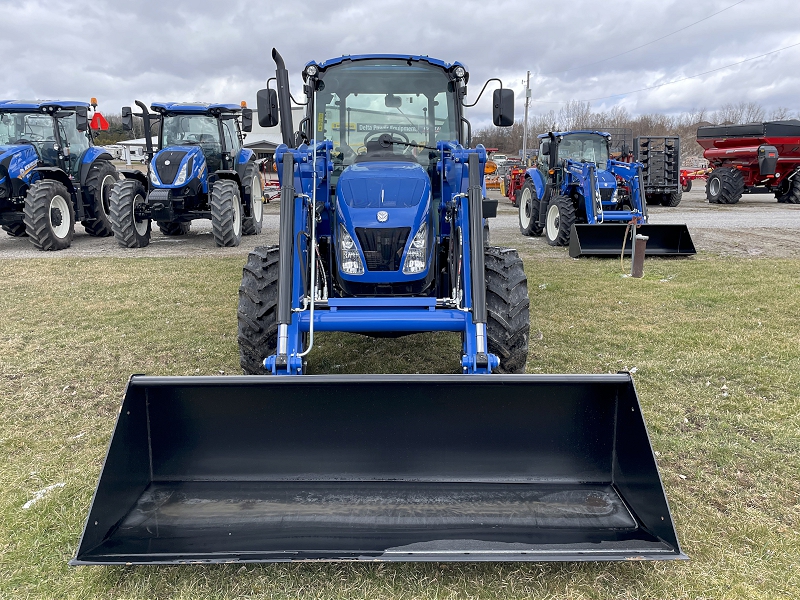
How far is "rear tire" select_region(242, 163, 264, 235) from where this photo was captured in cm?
1235

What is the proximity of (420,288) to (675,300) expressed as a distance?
4.24 m

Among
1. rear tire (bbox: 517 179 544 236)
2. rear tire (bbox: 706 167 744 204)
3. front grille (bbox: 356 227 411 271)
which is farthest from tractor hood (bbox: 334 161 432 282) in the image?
rear tire (bbox: 706 167 744 204)

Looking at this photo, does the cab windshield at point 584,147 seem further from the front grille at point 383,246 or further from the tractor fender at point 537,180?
the front grille at point 383,246

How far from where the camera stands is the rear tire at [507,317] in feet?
12.9

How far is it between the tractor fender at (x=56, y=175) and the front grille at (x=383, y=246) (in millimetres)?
9710

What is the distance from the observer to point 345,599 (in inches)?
92.6

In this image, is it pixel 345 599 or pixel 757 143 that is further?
pixel 757 143

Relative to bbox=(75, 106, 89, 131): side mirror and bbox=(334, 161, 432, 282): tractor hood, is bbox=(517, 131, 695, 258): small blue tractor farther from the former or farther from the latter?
bbox=(75, 106, 89, 131): side mirror

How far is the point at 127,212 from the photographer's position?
1090 centimetres

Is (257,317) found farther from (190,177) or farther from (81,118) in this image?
(81,118)

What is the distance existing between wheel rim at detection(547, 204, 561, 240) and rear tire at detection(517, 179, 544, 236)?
2.61 ft

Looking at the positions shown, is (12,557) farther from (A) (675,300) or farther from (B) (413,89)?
(A) (675,300)

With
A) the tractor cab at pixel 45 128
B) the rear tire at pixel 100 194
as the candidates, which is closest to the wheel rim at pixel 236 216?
the rear tire at pixel 100 194

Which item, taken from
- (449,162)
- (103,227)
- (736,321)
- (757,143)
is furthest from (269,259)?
(757,143)
